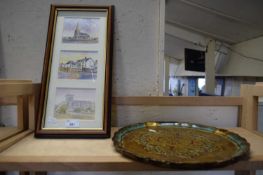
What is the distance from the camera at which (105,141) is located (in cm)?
58

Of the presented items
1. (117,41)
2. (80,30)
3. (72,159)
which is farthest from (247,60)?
(72,159)

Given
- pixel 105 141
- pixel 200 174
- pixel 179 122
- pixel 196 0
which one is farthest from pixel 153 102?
pixel 196 0

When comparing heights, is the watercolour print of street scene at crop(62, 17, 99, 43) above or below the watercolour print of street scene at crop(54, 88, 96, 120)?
above

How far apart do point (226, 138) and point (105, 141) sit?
33 cm

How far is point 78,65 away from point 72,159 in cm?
32

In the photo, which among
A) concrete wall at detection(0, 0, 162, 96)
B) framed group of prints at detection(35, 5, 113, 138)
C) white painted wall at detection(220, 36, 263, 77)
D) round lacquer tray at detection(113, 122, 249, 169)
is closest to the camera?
round lacquer tray at detection(113, 122, 249, 169)

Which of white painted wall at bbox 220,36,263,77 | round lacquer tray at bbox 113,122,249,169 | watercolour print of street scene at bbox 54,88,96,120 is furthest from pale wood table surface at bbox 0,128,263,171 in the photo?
white painted wall at bbox 220,36,263,77

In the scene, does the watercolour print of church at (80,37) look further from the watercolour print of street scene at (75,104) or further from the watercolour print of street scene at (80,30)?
the watercolour print of street scene at (75,104)

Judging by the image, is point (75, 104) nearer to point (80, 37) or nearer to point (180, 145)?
point (80, 37)

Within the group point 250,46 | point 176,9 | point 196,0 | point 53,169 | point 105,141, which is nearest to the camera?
point 53,169

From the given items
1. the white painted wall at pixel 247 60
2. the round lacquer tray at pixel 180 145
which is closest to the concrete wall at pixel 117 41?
the round lacquer tray at pixel 180 145

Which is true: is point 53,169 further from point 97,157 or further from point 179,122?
point 179,122

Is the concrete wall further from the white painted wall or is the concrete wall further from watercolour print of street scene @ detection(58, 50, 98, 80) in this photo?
the white painted wall

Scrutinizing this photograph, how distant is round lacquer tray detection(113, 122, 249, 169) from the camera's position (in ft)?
1.40
